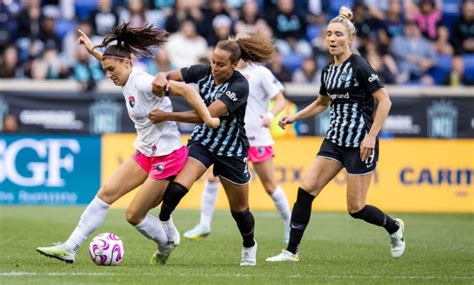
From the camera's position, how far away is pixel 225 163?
9594mm

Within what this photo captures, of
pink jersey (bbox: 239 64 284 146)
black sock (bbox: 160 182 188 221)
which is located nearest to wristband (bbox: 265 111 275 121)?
pink jersey (bbox: 239 64 284 146)

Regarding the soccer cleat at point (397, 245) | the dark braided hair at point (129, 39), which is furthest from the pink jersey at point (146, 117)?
the soccer cleat at point (397, 245)

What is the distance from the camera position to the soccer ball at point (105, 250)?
9352 mm

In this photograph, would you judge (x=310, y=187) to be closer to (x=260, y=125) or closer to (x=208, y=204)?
(x=260, y=125)

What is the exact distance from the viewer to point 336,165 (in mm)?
10008

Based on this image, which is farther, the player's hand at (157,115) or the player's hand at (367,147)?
the player's hand at (367,147)

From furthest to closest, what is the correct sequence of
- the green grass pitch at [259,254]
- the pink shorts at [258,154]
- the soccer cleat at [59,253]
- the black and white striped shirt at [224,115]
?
1. the pink shorts at [258,154]
2. the black and white striped shirt at [224,115]
3. the soccer cleat at [59,253]
4. the green grass pitch at [259,254]

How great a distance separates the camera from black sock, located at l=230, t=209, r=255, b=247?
975 centimetres

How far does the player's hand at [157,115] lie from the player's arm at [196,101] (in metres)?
0.23

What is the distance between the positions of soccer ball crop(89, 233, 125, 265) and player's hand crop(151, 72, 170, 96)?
1.43 m

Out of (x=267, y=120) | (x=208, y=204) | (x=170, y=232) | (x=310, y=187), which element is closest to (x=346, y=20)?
(x=310, y=187)

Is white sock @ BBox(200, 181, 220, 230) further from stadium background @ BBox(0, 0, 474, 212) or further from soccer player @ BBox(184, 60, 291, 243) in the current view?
stadium background @ BBox(0, 0, 474, 212)

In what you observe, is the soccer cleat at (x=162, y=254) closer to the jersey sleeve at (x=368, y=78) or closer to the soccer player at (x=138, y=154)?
the soccer player at (x=138, y=154)

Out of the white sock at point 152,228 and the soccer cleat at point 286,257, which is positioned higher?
the white sock at point 152,228
